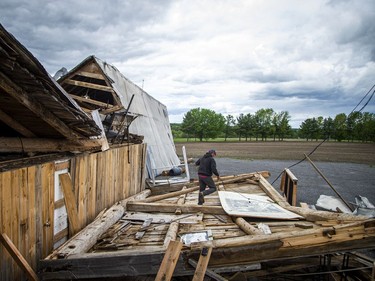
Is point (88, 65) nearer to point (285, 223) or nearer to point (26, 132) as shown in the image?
point (26, 132)

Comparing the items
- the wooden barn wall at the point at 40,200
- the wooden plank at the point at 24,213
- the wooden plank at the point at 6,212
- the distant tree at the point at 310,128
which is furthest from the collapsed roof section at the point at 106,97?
the distant tree at the point at 310,128

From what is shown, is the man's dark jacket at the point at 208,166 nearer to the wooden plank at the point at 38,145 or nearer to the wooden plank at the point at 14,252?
the wooden plank at the point at 38,145

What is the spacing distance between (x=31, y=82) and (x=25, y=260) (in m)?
2.51

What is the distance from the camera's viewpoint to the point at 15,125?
346 cm

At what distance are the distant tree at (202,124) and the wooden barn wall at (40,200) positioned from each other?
7599cm

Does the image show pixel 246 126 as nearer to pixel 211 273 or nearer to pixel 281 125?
pixel 281 125

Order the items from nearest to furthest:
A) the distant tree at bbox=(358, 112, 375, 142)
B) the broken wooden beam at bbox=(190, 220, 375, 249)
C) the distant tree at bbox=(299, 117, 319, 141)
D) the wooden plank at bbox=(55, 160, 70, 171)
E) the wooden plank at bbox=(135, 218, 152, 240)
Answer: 1. the broken wooden beam at bbox=(190, 220, 375, 249)
2. the wooden plank at bbox=(55, 160, 70, 171)
3. the wooden plank at bbox=(135, 218, 152, 240)
4. the distant tree at bbox=(358, 112, 375, 142)
5. the distant tree at bbox=(299, 117, 319, 141)

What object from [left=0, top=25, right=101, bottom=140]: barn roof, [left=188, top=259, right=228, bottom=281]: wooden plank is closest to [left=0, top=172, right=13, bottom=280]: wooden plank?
[left=0, top=25, right=101, bottom=140]: barn roof

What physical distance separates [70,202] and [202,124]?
259ft

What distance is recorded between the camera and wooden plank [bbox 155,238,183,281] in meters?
3.39

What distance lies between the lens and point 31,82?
256 cm

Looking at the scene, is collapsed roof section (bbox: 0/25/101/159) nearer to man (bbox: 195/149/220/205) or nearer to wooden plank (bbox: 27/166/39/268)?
wooden plank (bbox: 27/166/39/268)

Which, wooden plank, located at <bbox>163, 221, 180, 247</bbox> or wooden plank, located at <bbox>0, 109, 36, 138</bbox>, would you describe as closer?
wooden plank, located at <bbox>0, 109, 36, 138</bbox>

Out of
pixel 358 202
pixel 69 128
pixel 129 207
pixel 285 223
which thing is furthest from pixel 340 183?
pixel 69 128
